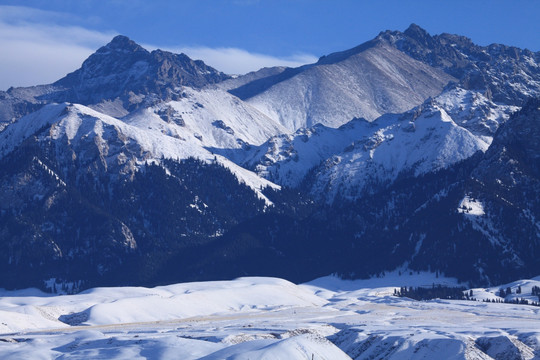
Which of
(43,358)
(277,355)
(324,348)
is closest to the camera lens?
(277,355)

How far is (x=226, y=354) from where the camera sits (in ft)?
572

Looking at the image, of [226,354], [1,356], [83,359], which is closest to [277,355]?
[226,354]

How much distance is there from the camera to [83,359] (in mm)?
194500

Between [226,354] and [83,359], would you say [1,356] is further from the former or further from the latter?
[226,354]

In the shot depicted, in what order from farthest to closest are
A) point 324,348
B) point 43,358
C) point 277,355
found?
point 43,358 → point 324,348 → point 277,355

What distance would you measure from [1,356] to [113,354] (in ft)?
65.3

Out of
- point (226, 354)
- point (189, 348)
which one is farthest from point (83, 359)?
point (226, 354)

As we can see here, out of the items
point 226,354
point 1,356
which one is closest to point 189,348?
point 226,354

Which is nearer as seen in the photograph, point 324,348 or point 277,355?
point 277,355

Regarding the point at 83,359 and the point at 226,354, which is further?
the point at 83,359

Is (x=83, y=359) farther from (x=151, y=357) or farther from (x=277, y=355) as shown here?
(x=277, y=355)

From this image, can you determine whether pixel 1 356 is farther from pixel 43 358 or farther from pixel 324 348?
pixel 324 348

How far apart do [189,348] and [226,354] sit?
20810mm

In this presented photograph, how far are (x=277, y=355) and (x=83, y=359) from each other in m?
38.9
